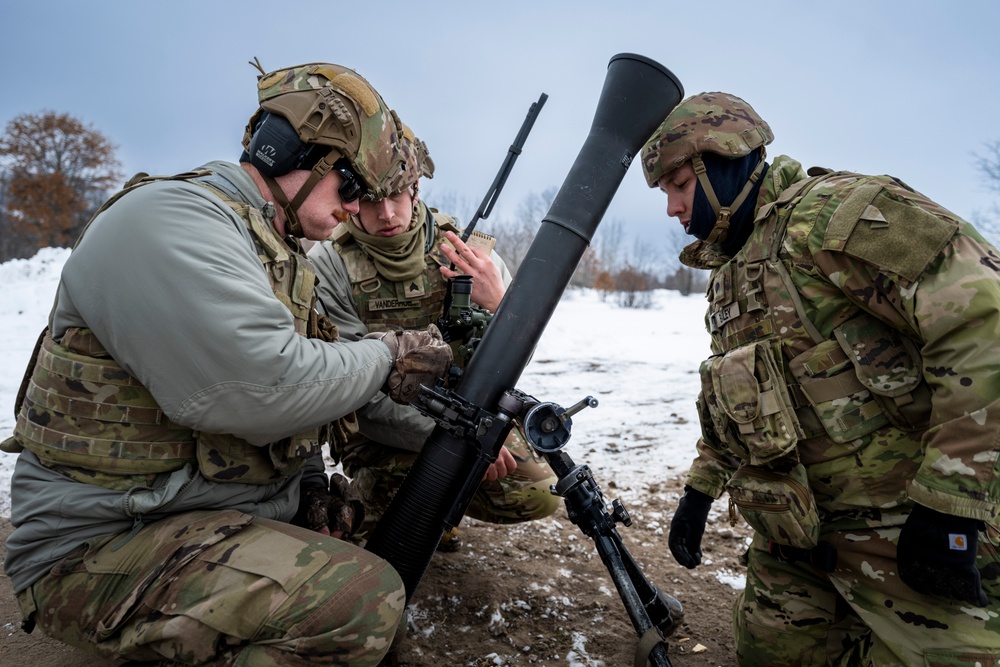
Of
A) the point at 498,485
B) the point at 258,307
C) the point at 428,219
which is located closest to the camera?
the point at 258,307

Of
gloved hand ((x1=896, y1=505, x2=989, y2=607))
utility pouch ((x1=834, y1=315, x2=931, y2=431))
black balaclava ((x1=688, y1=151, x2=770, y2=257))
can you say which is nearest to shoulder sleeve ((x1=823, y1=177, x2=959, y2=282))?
utility pouch ((x1=834, y1=315, x2=931, y2=431))

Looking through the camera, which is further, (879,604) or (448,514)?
(448,514)

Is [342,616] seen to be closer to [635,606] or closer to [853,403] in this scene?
[635,606]

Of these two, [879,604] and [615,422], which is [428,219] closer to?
[879,604]

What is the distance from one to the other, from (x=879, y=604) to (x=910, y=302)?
45.4 inches

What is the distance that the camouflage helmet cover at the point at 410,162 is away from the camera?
9.74ft

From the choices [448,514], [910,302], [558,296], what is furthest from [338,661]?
[910,302]

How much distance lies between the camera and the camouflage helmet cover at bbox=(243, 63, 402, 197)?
254cm

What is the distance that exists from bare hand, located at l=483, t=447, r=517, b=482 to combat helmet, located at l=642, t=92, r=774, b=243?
4.87 ft

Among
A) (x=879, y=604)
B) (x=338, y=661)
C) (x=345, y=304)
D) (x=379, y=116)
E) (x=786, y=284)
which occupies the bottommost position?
(x=338, y=661)

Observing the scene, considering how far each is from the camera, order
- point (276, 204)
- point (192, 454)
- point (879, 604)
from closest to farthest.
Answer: point (192, 454) → point (879, 604) → point (276, 204)

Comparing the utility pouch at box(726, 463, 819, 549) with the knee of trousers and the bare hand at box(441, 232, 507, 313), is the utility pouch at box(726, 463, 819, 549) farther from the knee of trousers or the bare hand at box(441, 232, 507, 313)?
the bare hand at box(441, 232, 507, 313)

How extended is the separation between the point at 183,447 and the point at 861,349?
2435 mm

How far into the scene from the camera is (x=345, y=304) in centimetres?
382
